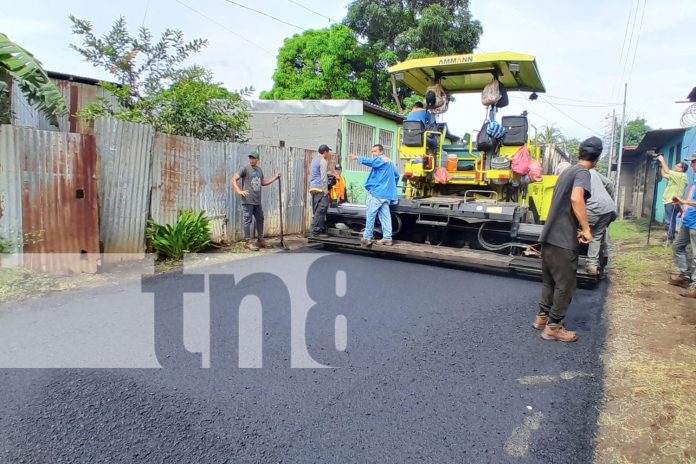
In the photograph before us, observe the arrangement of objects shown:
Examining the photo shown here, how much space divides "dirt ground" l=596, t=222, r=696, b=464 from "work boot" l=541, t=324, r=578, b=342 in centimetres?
29

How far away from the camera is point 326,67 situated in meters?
21.5

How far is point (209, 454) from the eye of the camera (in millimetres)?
2365

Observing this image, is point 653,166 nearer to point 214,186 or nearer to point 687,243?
point 687,243

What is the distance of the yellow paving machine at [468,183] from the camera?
654 centimetres

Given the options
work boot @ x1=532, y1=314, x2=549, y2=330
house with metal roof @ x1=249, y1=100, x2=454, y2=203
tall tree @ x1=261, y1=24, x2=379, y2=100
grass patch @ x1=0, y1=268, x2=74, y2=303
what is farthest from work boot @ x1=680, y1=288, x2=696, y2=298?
tall tree @ x1=261, y1=24, x2=379, y2=100

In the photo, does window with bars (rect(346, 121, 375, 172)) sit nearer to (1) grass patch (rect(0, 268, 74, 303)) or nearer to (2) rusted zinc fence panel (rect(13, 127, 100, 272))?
(2) rusted zinc fence panel (rect(13, 127, 100, 272))

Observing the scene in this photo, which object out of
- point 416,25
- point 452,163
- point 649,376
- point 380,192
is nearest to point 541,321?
point 649,376

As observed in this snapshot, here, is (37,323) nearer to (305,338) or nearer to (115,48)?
(305,338)

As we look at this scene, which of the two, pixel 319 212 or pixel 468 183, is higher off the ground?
pixel 468 183

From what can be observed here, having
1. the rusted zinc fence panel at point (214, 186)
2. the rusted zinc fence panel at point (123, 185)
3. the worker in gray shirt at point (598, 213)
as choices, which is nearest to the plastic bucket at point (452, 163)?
the worker in gray shirt at point (598, 213)

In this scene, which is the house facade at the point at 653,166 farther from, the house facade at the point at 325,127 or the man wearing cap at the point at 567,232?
the house facade at the point at 325,127

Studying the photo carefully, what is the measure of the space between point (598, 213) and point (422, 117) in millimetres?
3144

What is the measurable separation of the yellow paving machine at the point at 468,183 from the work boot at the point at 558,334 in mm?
1971

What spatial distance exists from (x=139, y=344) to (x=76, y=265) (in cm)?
279
